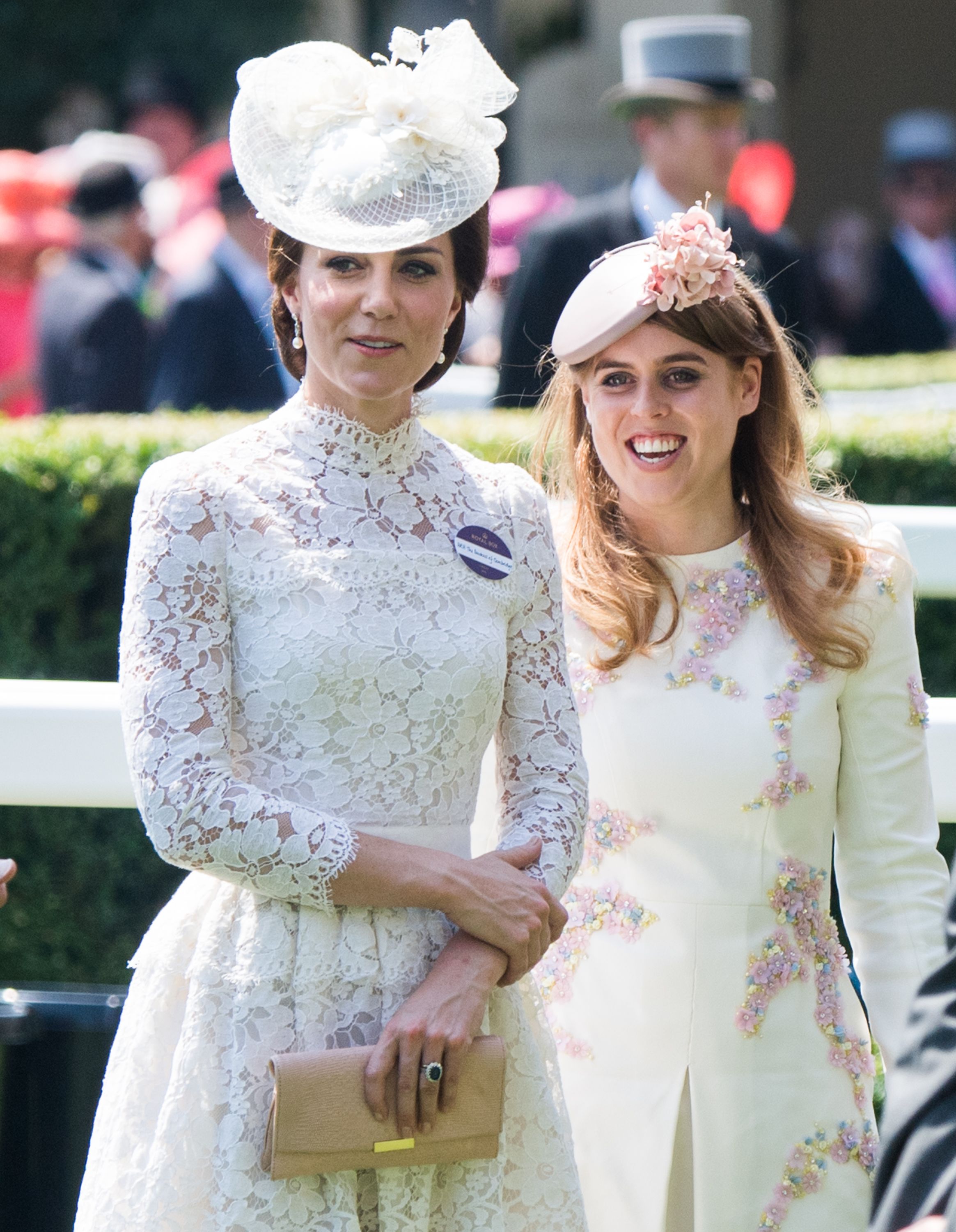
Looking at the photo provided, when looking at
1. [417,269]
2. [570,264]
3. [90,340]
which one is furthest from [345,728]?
[90,340]

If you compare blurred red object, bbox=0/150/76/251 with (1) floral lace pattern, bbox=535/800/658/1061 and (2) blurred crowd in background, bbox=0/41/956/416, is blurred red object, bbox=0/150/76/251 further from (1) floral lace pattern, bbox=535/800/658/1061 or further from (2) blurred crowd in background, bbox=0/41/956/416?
(1) floral lace pattern, bbox=535/800/658/1061

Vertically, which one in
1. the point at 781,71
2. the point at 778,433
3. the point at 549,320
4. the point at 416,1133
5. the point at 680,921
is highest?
the point at 781,71

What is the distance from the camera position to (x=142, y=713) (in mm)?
2283

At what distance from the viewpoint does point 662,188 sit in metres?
5.85

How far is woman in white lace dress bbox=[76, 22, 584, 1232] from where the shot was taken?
7.43ft

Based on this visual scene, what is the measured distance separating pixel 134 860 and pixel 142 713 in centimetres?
260

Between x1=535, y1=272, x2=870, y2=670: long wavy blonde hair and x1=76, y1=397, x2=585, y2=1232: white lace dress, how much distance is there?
1.40 feet

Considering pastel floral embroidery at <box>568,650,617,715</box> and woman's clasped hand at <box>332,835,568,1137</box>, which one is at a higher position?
pastel floral embroidery at <box>568,650,617,715</box>

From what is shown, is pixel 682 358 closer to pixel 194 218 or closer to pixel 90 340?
pixel 90 340

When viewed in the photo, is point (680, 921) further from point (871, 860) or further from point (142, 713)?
point (142, 713)

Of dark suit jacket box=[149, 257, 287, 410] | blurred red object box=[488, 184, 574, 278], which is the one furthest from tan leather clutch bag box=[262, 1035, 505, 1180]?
blurred red object box=[488, 184, 574, 278]

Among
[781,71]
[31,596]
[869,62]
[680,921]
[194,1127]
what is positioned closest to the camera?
[194,1127]

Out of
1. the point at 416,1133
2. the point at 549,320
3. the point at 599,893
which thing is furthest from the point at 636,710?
the point at 549,320

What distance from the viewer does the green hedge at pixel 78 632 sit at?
464 cm
